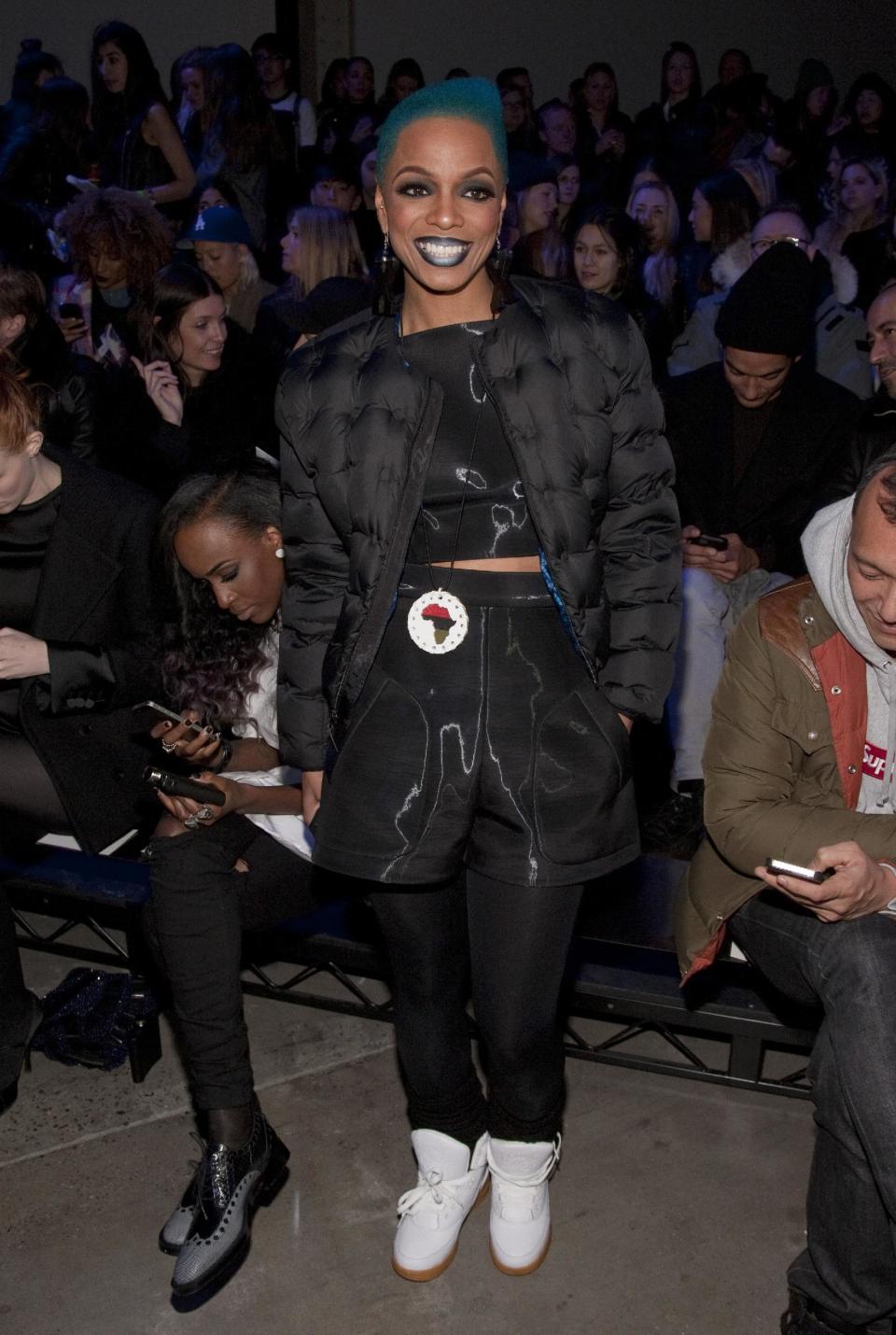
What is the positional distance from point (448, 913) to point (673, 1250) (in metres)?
0.87

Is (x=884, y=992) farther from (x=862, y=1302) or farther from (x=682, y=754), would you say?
(x=682, y=754)

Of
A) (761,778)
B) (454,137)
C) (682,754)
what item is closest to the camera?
(454,137)

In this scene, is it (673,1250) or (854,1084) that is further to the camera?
(673,1250)

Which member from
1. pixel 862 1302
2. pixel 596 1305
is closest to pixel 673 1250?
pixel 596 1305

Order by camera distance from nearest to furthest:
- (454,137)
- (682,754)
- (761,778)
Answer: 1. (454,137)
2. (761,778)
3. (682,754)

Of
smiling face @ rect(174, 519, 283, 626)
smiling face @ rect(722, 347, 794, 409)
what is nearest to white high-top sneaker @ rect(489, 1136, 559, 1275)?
smiling face @ rect(174, 519, 283, 626)

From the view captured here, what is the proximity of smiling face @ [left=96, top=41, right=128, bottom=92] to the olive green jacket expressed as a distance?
6.77m

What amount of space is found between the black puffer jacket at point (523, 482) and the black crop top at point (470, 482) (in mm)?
27

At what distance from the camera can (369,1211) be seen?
2.60 m

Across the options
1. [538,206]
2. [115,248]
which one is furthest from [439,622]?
[538,206]

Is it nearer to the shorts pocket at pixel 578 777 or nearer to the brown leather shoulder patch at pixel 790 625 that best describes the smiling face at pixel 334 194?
the brown leather shoulder patch at pixel 790 625

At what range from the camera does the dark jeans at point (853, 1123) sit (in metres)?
1.98

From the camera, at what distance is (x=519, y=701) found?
2.01 m

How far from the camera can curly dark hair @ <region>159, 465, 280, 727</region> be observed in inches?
109
